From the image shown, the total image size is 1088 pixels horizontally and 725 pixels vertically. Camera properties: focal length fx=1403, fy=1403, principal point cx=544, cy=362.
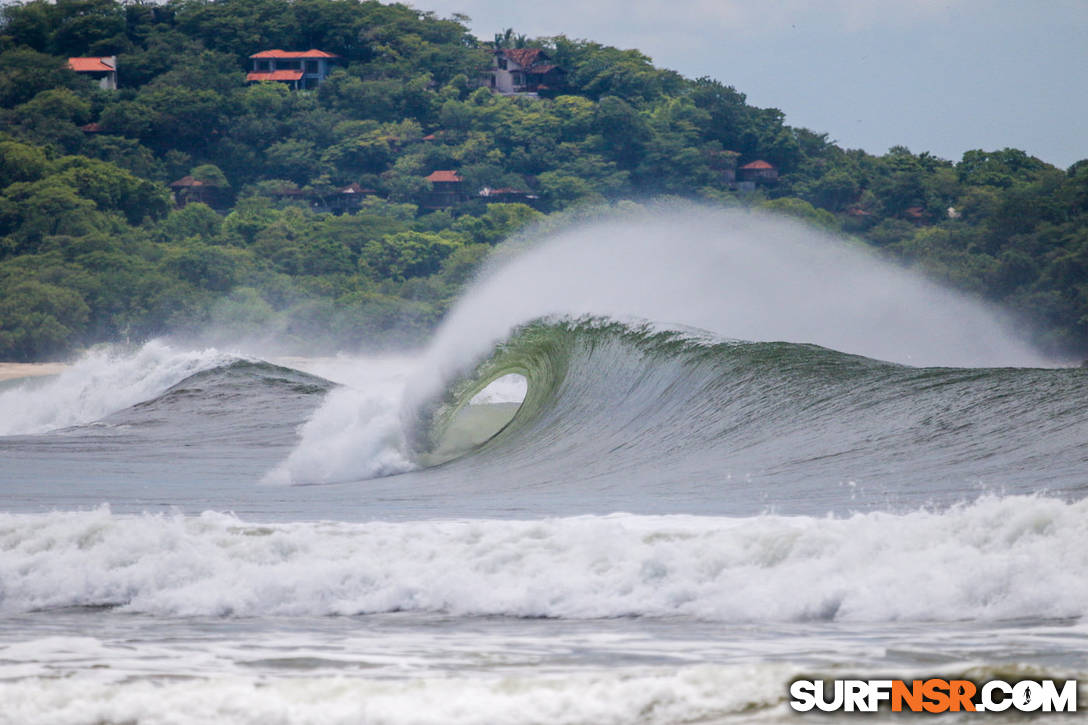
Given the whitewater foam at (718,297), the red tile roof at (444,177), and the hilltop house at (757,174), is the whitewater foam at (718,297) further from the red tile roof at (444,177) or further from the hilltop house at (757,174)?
the red tile roof at (444,177)

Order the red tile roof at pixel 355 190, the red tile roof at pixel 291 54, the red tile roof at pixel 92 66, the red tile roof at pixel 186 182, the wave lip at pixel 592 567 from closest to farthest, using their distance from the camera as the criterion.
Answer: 1. the wave lip at pixel 592 567
2. the red tile roof at pixel 186 182
3. the red tile roof at pixel 355 190
4. the red tile roof at pixel 92 66
5. the red tile roof at pixel 291 54

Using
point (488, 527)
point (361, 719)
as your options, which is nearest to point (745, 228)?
point (488, 527)

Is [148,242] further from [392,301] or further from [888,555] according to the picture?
[888,555]

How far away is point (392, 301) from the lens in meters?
64.7

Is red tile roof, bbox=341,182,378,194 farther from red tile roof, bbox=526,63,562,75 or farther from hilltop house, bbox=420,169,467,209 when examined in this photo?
red tile roof, bbox=526,63,562,75

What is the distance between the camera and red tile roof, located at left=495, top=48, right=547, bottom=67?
363 ft

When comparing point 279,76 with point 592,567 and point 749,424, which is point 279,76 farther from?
point 592,567

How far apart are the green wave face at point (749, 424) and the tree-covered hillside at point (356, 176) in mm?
44169

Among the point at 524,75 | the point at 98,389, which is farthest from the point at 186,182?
the point at 98,389

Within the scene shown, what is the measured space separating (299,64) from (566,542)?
353ft

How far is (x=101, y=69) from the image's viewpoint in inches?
4131

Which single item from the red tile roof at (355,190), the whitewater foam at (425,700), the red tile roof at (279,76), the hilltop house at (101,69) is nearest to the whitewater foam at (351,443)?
the whitewater foam at (425,700)

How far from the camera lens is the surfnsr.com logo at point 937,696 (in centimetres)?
488

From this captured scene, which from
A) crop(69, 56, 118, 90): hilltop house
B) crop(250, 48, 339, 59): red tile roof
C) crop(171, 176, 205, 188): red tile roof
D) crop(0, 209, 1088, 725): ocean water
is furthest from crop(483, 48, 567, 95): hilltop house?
crop(0, 209, 1088, 725): ocean water
